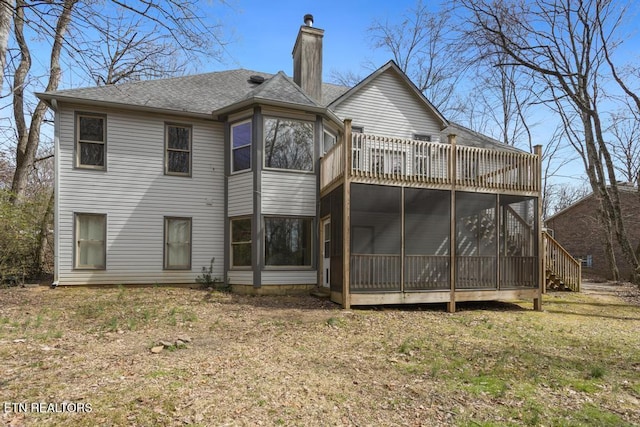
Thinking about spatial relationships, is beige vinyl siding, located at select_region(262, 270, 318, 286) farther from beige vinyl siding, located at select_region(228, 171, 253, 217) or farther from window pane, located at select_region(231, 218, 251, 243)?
beige vinyl siding, located at select_region(228, 171, 253, 217)

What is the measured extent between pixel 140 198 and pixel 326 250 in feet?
20.0

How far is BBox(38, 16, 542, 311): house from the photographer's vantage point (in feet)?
33.5

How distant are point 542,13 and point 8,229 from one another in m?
21.0

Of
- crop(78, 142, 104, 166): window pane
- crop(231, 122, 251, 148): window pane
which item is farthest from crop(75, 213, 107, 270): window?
crop(231, 122, 251, 148): window pane

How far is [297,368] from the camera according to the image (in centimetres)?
535

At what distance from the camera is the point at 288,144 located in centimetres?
1181

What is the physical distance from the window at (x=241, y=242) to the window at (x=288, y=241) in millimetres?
677

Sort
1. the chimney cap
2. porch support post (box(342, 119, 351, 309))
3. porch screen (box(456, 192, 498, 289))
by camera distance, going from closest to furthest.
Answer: porch support post (box(342, 119, 351, 309)), porch screen (box(456, 192, 498, 289)), the chimney cap

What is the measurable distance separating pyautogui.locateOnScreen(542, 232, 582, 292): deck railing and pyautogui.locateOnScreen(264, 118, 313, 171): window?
984 cm

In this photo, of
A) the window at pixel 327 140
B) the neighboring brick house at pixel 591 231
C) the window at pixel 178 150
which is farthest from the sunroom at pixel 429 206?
the neighboring brick house at pixel 591 231

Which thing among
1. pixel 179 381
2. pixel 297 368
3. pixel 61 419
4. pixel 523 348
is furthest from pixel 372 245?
pixel 61 419

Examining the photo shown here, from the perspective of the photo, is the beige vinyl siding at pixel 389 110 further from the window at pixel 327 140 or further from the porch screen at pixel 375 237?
the porch screen at pixel 375 237

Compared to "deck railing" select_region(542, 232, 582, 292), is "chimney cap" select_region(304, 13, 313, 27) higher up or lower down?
higher up

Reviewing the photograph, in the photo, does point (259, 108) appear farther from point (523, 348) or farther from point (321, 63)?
point (523, 348)
